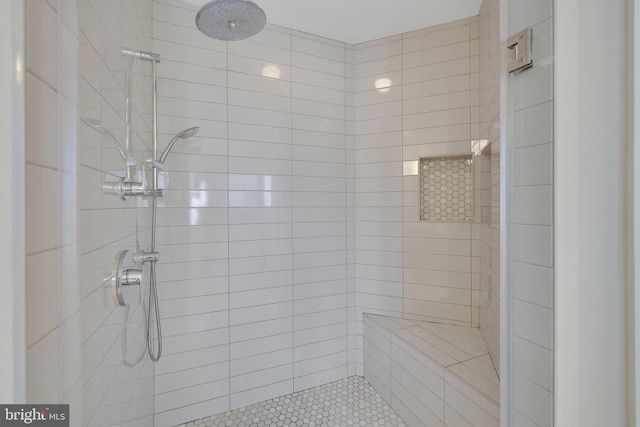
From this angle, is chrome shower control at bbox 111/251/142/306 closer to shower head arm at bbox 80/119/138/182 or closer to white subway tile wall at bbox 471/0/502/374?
shower head arm at bbox 80/119/138/182

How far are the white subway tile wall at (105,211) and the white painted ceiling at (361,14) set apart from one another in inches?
37.4

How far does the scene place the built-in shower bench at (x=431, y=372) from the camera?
146cm

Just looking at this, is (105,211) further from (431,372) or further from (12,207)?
(431,372)

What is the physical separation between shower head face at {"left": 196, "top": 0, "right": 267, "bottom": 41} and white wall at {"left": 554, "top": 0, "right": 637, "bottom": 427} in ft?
3.34

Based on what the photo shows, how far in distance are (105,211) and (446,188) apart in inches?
83.1

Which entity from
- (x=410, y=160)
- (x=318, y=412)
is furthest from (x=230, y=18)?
(x=318, y=412)

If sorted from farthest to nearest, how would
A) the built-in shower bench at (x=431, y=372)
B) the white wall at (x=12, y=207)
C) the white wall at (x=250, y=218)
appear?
the white wall at (x=250, y=218) → the built-in shower bench at (x=431, y=372) → the white wall at (x=12, y=207)

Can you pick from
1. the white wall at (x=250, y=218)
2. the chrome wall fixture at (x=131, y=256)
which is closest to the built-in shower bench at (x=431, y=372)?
the white wall at (x=250, y=218)

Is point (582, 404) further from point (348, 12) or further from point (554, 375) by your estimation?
point (348, 12)

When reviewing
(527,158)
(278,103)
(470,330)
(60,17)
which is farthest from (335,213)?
(60,17)

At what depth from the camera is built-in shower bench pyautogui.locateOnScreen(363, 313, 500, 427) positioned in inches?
57.5

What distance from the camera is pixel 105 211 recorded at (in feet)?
2.91

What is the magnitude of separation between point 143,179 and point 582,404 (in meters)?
1.71

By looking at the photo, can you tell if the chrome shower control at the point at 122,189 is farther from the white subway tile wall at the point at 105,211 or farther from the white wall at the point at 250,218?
the white wall at the point at 250,218
